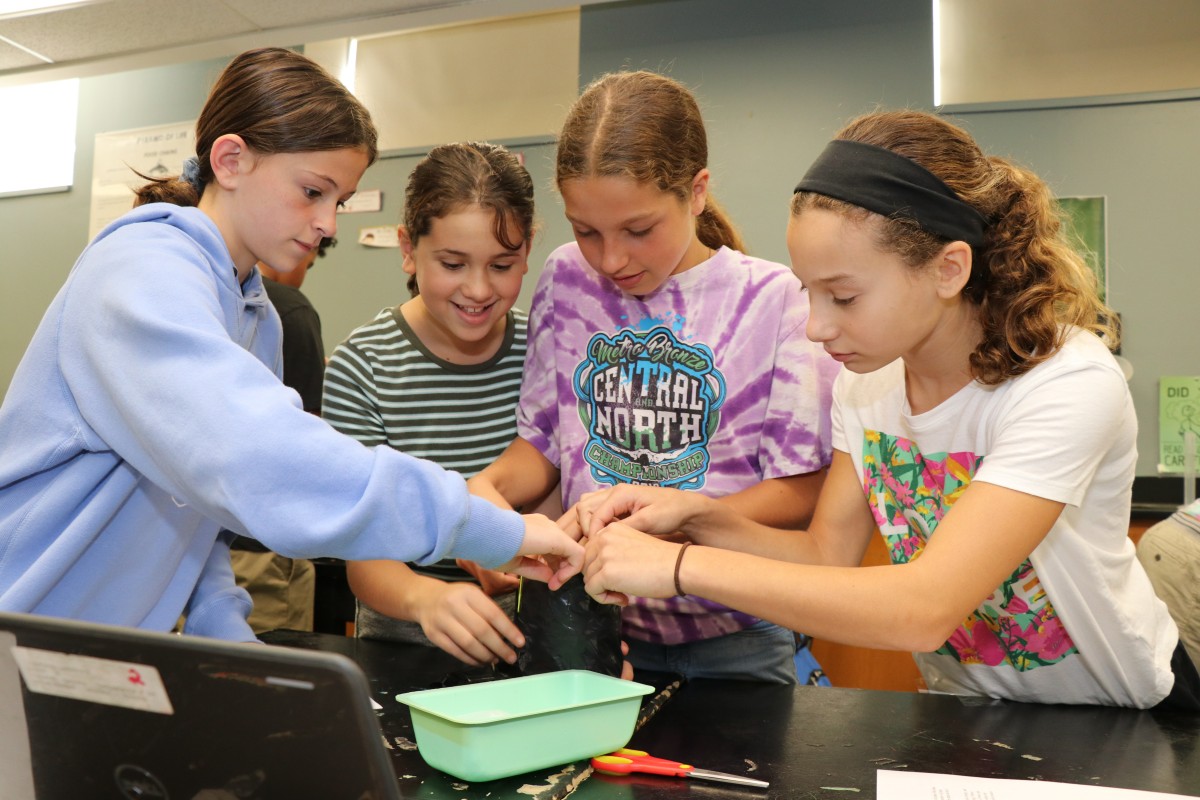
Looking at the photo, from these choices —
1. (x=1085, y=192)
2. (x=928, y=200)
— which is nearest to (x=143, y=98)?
(x=1085, y=192)

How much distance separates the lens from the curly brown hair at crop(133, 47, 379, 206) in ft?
3.74

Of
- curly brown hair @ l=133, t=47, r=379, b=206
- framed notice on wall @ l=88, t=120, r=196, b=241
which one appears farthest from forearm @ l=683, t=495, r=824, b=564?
framed notice on wall @ l=88, t=120, r=196, b=241

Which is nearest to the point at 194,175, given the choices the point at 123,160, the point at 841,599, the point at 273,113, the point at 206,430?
the point at 273,113

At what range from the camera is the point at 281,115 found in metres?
1.14

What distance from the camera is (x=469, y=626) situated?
1.17 m

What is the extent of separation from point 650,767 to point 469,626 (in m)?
0.38

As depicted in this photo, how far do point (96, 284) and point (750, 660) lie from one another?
0.93 metres

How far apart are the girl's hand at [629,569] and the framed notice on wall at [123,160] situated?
3667mm

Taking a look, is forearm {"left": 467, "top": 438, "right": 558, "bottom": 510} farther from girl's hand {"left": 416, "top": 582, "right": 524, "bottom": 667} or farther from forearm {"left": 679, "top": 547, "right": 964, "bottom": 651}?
forearm {"left": 679, "top": 547, "right": 964, "bottom": 651}

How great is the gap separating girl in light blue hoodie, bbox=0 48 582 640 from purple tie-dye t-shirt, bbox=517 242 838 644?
32 cm

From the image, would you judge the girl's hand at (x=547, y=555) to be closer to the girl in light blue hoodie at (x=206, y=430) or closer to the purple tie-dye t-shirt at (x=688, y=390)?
the girl in light blue hoodie at (x=206, y=430)

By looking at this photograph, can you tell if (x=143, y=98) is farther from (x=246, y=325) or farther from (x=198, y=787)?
(x=198, y=787)

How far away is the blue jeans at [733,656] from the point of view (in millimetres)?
1354

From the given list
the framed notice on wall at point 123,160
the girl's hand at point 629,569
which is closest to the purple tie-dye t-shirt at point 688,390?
the girl's hand at point 629,569
